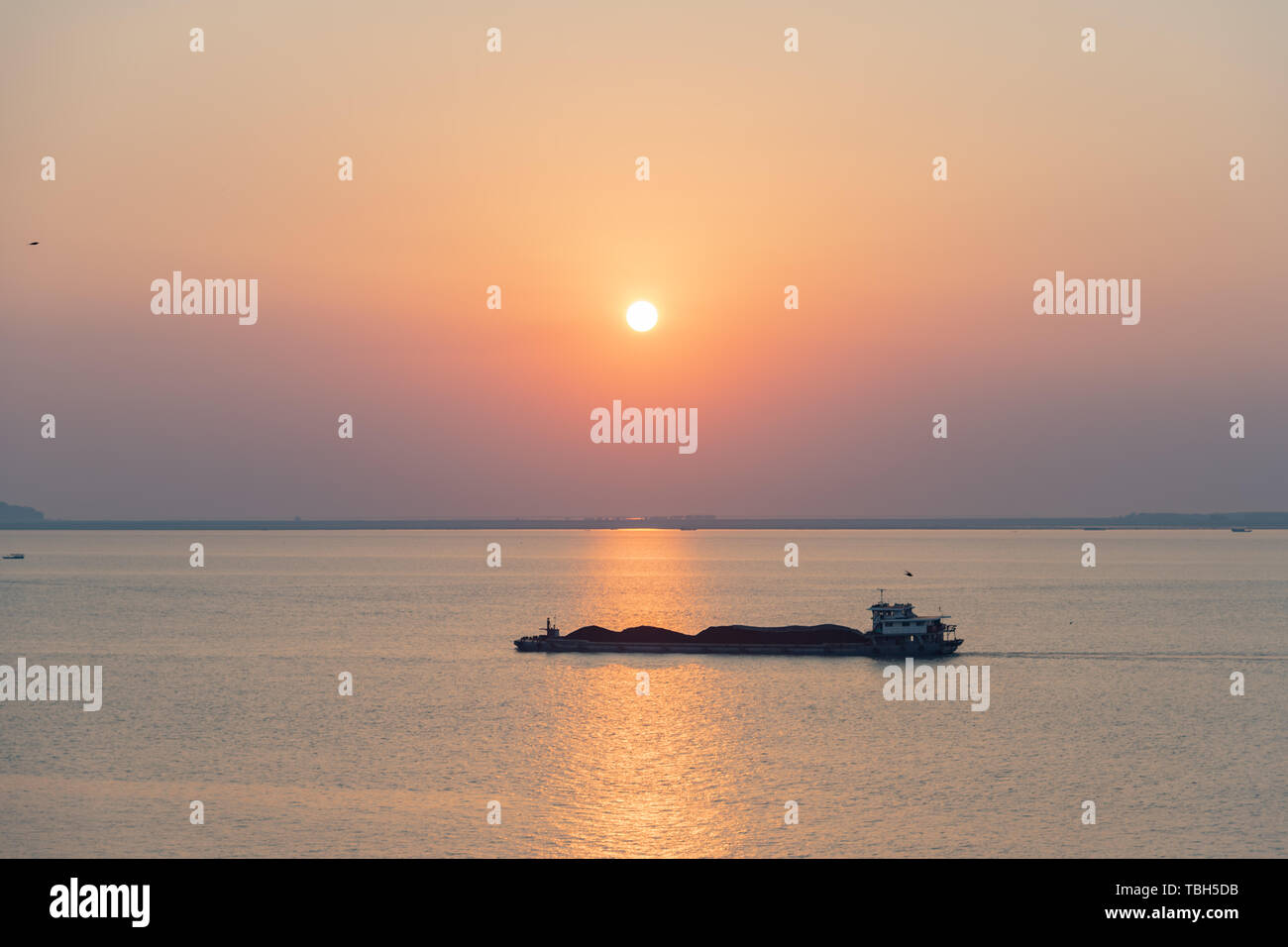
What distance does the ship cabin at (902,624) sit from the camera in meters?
113

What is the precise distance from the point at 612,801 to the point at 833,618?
110152 mm

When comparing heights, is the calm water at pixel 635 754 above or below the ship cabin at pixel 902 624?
below

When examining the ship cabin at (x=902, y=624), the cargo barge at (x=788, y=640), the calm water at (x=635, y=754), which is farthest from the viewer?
the ship cabin at (x=902, y=624)

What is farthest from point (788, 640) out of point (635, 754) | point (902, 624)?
point (635, 754)

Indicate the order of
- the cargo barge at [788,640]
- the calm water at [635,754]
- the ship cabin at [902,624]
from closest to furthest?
the calm water at [635,754] → the cargo barge at [788,640] → the ship cabin at [902,624]

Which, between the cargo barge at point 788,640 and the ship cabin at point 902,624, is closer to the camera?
the cargo barge at point 788,640

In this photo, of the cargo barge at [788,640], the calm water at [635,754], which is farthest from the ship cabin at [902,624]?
the calm water at [635,754]

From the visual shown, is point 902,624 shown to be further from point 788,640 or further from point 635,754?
point 635,754

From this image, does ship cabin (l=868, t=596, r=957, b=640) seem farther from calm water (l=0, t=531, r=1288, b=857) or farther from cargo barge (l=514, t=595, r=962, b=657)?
calm water (l=0, t=531, r=1288, b=857)

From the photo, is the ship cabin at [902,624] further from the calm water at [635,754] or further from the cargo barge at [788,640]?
the calm water at [635,754]

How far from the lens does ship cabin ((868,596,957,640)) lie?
113 meters
